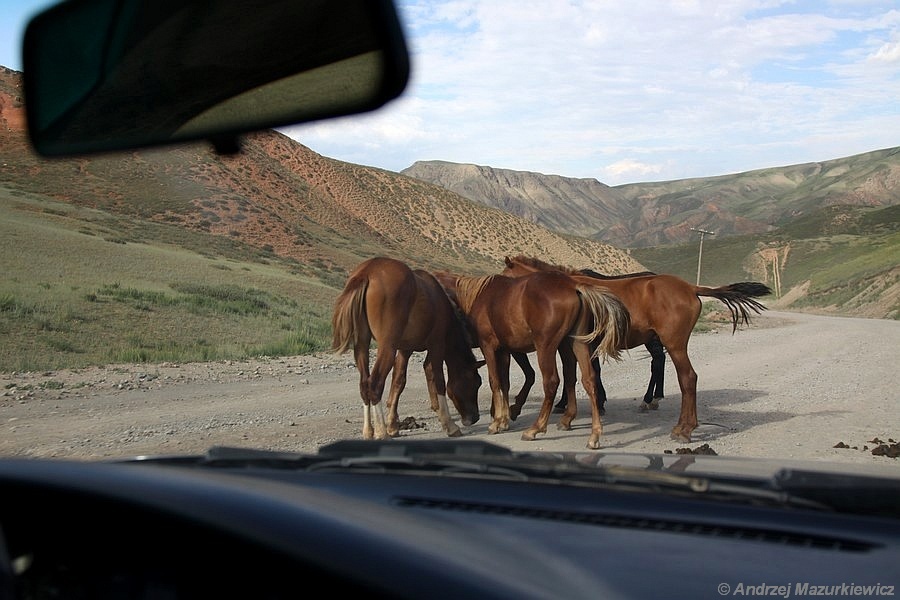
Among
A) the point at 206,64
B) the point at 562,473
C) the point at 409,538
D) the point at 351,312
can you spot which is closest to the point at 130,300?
the point at 351,312

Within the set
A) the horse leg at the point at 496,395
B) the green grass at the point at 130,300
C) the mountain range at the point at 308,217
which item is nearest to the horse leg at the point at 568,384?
the horse leg at the point at 496,395

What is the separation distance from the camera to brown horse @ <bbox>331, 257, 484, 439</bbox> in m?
10.6

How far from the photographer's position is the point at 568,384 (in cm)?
1146

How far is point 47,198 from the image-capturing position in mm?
46969

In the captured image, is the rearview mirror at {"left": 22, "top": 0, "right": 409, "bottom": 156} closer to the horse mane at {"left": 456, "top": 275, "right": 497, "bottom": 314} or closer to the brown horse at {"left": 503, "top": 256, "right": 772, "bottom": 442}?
the brown horse at {"left": 503, "top": 256, "right": 772, "bottom": 442}

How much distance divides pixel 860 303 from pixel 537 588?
2692 inches

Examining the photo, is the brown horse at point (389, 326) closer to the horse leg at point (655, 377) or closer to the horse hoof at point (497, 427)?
the horse hoof at point (497, 427)

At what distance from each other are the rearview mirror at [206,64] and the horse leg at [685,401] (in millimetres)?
8025

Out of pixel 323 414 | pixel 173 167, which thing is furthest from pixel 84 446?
pixel 173 167

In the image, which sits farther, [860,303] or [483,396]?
[860,303]

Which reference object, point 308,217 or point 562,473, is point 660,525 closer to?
point 562,473

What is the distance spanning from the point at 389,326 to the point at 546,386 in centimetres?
192

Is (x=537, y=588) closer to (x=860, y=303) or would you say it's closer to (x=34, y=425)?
(x=34, y=425)

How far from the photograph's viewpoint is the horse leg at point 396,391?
1112 centimetres
